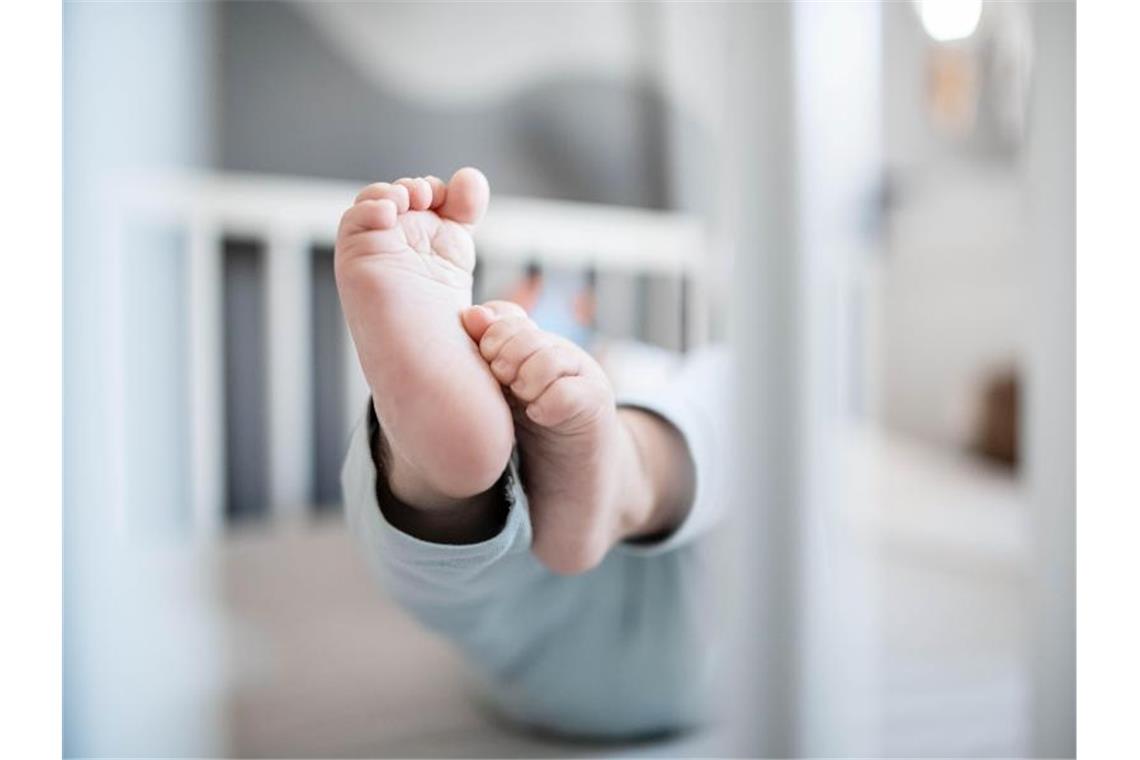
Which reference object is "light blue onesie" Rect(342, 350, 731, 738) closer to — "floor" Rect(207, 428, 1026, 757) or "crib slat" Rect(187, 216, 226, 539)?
"floor" Rect(207, 428, 1026, 757)

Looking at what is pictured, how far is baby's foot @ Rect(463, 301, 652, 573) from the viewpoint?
0.36 meters

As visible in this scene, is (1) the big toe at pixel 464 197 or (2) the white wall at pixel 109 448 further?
(2) the white wall at pixel 109 448

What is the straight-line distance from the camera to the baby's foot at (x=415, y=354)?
0.35 m

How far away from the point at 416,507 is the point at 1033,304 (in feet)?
1.52

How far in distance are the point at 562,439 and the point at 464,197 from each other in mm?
123

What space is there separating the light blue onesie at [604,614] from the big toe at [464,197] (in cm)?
13

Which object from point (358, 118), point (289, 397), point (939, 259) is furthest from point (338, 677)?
point (939, 259)

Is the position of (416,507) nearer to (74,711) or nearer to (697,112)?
(74,711)

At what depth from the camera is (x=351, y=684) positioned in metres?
0.69

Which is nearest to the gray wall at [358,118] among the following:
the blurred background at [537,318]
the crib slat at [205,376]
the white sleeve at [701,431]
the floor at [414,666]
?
the blurred background at [537,318]

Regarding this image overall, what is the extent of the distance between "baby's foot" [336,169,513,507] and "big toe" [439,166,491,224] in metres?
0.02

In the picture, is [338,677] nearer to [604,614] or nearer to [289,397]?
[604,614]

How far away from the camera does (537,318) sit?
0.59m

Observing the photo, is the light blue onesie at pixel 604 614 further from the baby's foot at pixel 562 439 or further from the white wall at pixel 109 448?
the white wall at pixel 109 448
